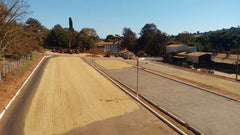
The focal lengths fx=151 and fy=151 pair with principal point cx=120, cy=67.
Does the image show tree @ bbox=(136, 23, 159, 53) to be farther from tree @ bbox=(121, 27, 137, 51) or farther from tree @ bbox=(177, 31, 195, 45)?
tree @ bbox=(177, 31, 195, 45)

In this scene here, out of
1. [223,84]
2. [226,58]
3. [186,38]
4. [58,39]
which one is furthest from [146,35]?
[223,84]

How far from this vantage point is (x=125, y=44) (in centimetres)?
7819

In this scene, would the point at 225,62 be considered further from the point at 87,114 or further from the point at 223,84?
the point at 87,114

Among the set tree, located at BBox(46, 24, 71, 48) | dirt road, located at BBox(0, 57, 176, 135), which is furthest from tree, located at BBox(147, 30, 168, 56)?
dirt road, located at BBox(0, 57, 176, 135)

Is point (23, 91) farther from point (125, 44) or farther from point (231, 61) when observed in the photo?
point (125, 44)

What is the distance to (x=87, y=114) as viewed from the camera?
11.8 meters

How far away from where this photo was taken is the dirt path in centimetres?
976

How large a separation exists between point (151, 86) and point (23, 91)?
15.2 m

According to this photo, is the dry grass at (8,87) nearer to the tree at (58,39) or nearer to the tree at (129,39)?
the tree at (58,39)

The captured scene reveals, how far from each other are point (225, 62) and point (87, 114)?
42.8m

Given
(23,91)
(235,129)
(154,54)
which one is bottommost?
(235,129)

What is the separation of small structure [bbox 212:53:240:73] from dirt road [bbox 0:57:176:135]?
35.9 metres

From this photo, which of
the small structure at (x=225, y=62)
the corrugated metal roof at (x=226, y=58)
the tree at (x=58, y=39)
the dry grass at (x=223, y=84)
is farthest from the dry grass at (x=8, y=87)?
the corrugated metal roof at (x=226, y=58)

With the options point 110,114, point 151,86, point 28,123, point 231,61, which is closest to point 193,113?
point 110,114
